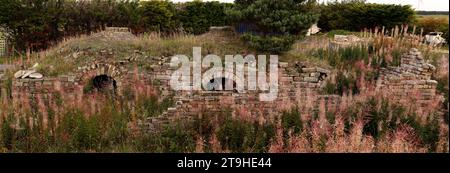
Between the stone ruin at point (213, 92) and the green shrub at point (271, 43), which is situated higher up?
the green shrub at point (271, 43)

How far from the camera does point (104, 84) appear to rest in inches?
468

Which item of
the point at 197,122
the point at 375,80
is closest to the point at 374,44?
the point at 375,80

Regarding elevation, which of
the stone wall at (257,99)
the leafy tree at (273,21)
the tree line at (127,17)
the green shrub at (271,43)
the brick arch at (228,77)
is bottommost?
the stone wall at (257,99)

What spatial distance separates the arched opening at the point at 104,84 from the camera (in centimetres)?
1116

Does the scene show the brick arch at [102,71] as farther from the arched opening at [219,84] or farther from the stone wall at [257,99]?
the arched opening at [219,84]

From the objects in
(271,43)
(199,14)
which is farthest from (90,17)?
(271,43)

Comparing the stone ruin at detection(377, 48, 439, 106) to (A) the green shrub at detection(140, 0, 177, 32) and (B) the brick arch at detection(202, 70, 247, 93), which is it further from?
(A) the green shrub at detection(140, 0, 177, 32)

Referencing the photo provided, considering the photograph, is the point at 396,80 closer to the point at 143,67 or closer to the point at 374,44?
the point at 374,44

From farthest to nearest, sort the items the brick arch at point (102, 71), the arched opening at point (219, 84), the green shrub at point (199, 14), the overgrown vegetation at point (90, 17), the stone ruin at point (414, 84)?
1. the green shrub at point (199, 14)
2. the overgrown vegetation at point (90, 17)
3. the brick arch at point (102, 71)
4. the arched opening at point (219, 84)
5. the stone ruin at point (414, 84)

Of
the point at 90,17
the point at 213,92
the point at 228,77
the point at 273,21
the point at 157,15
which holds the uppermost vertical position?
the point at 157,15

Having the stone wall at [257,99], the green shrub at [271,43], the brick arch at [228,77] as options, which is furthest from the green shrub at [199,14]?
the stone wall at [257,99]

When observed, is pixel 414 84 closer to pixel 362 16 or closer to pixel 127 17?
pixel 362 16

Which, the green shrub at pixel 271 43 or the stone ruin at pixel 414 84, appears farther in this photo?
the green shrub at pixel 271 43

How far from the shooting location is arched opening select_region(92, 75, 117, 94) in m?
11.2
